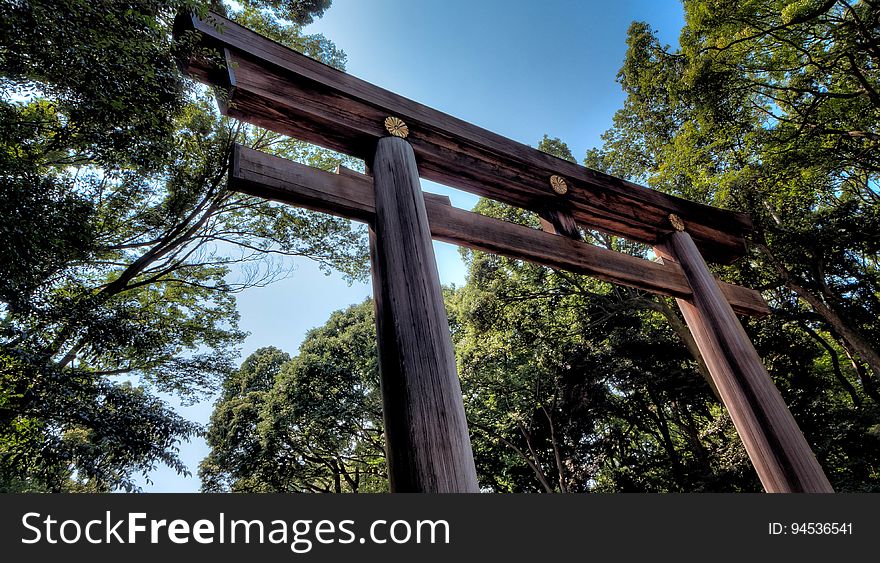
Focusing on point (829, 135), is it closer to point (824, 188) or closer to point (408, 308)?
point (824, 188)

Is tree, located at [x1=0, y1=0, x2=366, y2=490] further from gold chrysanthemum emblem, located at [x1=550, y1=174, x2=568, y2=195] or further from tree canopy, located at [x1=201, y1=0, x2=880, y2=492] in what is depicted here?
tree canopy, located at [x1=201, y1=0, x2=880, y2=492]

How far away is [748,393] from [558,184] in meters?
2.35

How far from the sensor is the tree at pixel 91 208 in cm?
337

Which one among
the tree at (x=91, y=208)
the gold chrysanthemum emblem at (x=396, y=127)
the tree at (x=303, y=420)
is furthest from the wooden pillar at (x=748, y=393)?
the tree at (x=303, y=420)

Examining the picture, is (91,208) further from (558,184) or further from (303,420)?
(303,420)

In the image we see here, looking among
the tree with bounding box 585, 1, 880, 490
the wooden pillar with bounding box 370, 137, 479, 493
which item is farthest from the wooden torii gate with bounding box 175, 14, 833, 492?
the tree with bounding box 585, 1, 880, 490

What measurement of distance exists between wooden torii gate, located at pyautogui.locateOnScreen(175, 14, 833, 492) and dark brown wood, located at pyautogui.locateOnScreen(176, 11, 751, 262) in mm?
10

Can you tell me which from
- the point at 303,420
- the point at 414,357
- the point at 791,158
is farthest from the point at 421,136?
the point at 303,420

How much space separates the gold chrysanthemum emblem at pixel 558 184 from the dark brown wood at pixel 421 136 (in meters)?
0.04

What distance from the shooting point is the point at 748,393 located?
3.09m

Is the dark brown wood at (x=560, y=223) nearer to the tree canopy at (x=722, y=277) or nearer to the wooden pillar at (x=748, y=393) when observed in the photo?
the wooden pillar at (x=748, y=393)
